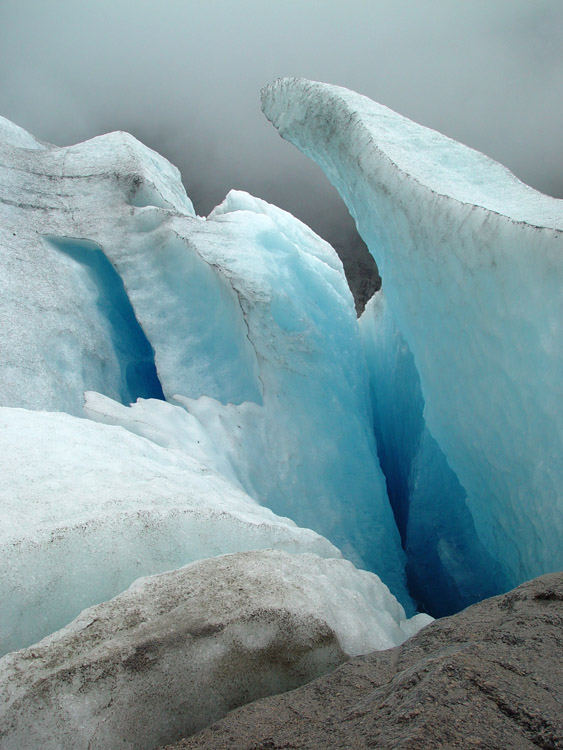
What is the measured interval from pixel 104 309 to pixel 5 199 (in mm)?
545

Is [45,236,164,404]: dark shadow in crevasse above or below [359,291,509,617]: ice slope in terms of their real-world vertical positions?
above

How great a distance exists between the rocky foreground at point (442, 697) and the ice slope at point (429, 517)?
117cm

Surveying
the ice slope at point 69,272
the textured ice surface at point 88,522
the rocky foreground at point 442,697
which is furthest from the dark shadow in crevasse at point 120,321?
the rocky foreground at point 442,697

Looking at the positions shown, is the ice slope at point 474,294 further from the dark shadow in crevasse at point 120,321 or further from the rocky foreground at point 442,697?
the dark shadow in crevasse at point 120,321

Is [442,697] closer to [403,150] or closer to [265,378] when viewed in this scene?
[265,378]

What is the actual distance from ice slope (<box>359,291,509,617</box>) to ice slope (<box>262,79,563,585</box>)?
5.2 inches

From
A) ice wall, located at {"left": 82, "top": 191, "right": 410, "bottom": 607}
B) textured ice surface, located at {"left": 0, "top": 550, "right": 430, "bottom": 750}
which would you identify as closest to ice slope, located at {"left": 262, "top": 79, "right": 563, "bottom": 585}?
ice wall, located at {"left": 82, "top": 191, "right": 410, "bottom": 607}

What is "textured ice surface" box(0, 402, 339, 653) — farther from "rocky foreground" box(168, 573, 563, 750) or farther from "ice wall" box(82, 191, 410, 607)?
"ice wall" box(82, 191, 410, 607)

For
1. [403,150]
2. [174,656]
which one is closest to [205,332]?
[403,150]

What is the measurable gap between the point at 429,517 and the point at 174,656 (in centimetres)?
151

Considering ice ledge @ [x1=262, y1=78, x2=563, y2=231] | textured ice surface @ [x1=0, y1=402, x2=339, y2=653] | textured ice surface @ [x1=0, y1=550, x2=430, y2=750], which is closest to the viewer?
textured ice surface @ [x1=0, y1=550, x2=430, y2=750]

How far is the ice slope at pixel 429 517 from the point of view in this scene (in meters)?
1.88

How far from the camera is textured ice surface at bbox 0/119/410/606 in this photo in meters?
1.80

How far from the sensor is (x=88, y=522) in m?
0.85
